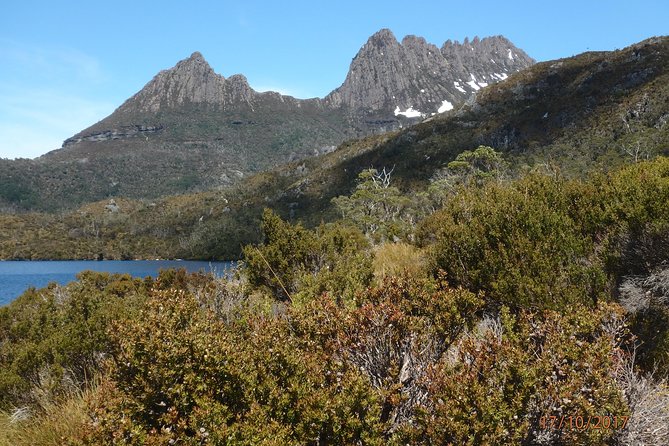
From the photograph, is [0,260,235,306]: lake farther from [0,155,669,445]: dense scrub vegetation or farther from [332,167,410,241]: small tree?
[0,155,669,445]: dense scrub vegetation

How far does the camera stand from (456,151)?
362 ft

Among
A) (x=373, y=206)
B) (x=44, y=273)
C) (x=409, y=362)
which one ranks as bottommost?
(x=44, y=273)

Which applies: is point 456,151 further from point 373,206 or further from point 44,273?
point 44,273

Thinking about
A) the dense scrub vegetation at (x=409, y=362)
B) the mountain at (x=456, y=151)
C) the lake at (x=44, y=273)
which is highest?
the mountain at (x=456, y=151)

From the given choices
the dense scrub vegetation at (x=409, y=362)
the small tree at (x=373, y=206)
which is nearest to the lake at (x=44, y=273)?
the small tree at (x=373, y=206)

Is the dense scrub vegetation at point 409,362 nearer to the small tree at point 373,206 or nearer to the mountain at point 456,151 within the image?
the small tree at point 373,206

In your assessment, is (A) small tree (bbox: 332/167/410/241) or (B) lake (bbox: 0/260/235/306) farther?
(B) lake (bbox: 0/260/235/306)

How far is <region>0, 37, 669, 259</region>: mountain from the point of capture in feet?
252

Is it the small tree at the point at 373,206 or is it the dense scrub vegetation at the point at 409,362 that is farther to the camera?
the small tree at the point at 373,206

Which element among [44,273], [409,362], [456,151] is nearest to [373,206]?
[409,362]

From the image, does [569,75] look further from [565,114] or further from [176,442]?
[176,442]

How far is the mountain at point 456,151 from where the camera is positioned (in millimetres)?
76938

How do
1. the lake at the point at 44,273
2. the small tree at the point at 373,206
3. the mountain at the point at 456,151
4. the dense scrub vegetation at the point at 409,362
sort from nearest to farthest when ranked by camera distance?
the dense scrub vegetation at the point at 409,362 → the small tree at the point at 373,206 → the lake at the point at 44,273 → the mountain at the point at 456,151

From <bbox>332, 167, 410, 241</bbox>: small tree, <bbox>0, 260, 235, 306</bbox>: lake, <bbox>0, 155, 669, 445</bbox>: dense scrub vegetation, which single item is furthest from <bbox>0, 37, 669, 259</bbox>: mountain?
<bbox>0, 155, 669, 445</bbox>: dense scrub vegetation
